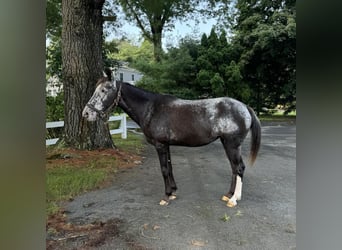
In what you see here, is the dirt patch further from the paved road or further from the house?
the house

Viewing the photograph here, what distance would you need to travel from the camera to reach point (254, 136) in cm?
141

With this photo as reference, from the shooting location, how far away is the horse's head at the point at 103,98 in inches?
57.2

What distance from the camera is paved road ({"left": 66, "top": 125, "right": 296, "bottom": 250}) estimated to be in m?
1.33

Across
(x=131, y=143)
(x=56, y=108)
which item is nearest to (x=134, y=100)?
(x=131, y=143)

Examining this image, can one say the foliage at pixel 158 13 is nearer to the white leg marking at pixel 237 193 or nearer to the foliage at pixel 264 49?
the foliage at pixel 264 49

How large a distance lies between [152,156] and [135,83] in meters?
0.39

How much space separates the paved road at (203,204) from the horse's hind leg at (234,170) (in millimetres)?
25

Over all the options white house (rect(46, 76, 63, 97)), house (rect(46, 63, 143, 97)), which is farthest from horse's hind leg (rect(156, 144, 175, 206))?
white house (rect(46, 76, 63, 97))

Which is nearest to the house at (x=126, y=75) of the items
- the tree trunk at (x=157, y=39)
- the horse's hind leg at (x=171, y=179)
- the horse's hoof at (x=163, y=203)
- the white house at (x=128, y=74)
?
the white house at (x=128, y=74)

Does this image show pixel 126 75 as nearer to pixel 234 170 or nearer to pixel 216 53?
pixel 216 53

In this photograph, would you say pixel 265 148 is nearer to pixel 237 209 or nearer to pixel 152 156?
pixel 237 209

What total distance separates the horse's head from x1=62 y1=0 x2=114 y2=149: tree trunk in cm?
4
